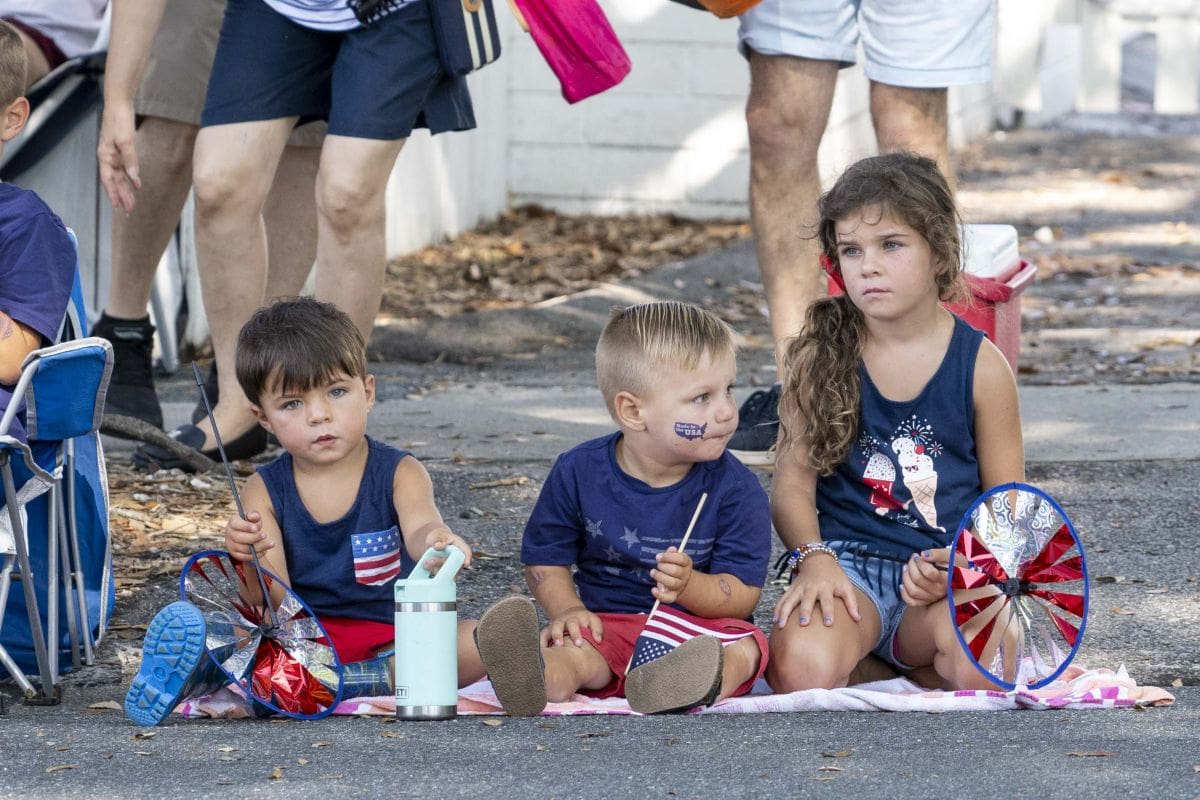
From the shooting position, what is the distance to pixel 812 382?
10.9 ft

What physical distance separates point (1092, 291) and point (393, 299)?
3.27 metres

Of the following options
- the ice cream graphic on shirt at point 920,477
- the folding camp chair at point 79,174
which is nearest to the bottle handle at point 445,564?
the ice cream graphic on shirt at point 920,477

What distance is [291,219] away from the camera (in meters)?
4.94

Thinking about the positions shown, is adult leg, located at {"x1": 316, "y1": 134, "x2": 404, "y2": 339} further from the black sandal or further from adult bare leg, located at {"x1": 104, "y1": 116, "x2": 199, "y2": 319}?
adult bare leg, located at {"x1": 104, "y1": 116, "x2": 199, "y2": 319}

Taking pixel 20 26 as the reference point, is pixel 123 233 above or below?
below

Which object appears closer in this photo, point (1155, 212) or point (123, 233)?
point (123, 233)

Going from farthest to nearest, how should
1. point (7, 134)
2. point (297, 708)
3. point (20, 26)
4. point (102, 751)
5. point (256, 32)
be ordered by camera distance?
point (20, 26)
point (256, 32)
point (7, 134)
point (297, 708)
point (102, 751)

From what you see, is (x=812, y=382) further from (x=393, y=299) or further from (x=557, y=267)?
(x=557, y=267)

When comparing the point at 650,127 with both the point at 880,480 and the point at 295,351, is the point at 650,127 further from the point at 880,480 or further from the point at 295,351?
the point at 295,351

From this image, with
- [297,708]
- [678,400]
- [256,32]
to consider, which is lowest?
[297,708]

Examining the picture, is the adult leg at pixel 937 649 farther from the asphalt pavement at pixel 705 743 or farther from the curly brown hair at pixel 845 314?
the curly brown hair at pixel 845 314

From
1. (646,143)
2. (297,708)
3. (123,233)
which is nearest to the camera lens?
(297,708)

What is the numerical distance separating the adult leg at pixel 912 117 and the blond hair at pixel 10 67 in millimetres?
2221

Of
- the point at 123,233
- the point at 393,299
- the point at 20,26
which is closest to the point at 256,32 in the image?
the point at 123,233
